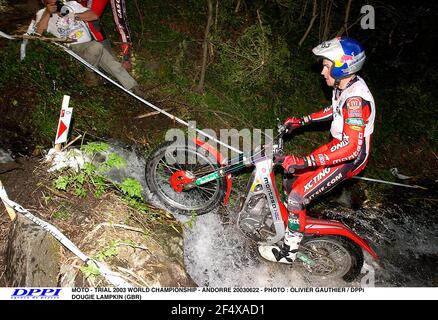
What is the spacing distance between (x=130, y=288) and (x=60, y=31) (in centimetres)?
516

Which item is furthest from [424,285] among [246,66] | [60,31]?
[60,31]

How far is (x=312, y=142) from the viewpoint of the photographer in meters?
7.07

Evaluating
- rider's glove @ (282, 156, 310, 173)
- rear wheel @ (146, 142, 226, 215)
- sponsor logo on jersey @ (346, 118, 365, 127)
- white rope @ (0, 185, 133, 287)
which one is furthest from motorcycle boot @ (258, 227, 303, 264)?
white rope @ (0, 185, 133, 287)

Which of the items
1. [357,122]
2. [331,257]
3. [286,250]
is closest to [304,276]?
[331,257]

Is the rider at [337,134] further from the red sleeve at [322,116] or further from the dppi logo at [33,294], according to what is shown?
the dppi logo at [33,294]

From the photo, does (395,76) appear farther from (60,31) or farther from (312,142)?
(60,31)

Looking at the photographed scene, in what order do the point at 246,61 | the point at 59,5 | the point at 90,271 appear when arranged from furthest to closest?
the point at 246,61
the point at 59,5
the point at 90,271

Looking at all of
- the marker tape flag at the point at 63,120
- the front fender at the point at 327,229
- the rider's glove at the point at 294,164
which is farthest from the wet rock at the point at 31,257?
the front fender at the point at 327,229

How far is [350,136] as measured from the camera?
356 centimetres

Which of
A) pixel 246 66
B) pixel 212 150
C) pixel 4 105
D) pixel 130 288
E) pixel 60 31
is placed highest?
pixel 60 31

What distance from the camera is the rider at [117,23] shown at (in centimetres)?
618

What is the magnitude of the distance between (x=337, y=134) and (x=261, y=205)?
4.59 ft

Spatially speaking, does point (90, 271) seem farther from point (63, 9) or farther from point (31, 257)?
point (63, 9)

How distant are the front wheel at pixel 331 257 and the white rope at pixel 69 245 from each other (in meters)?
2.59
